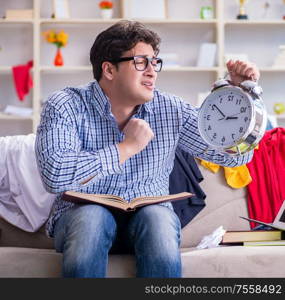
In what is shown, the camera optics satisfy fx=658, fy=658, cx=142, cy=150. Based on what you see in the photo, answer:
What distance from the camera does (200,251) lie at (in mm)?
2158

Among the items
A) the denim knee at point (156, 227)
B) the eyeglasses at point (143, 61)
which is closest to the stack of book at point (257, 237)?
the denim knee at point (156, 227)

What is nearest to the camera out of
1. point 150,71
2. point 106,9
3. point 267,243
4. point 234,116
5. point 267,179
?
point 234,116

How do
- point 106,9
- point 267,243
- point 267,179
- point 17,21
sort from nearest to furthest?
point 267,243 < point 267,179 < point 17,21 < point 106,9

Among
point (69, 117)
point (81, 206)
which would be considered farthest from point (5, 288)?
point (69, 117)

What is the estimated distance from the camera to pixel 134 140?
185 cm

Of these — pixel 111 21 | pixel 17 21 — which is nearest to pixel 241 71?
pixel 111 21

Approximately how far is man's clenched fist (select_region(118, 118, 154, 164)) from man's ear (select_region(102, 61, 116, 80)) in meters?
0.32

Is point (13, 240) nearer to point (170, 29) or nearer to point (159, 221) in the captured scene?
point (159, 221)

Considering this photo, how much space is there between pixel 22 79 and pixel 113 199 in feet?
11.5

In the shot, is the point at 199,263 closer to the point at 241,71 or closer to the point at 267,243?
the point at 267,243

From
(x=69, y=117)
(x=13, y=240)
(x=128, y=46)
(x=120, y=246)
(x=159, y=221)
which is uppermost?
(x=128, y=46)

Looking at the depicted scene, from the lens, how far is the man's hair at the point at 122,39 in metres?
2.08

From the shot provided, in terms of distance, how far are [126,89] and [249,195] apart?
0.85 meters

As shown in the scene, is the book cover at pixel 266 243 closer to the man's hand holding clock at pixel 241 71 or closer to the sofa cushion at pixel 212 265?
the sofa cushion at pixel 212 265
